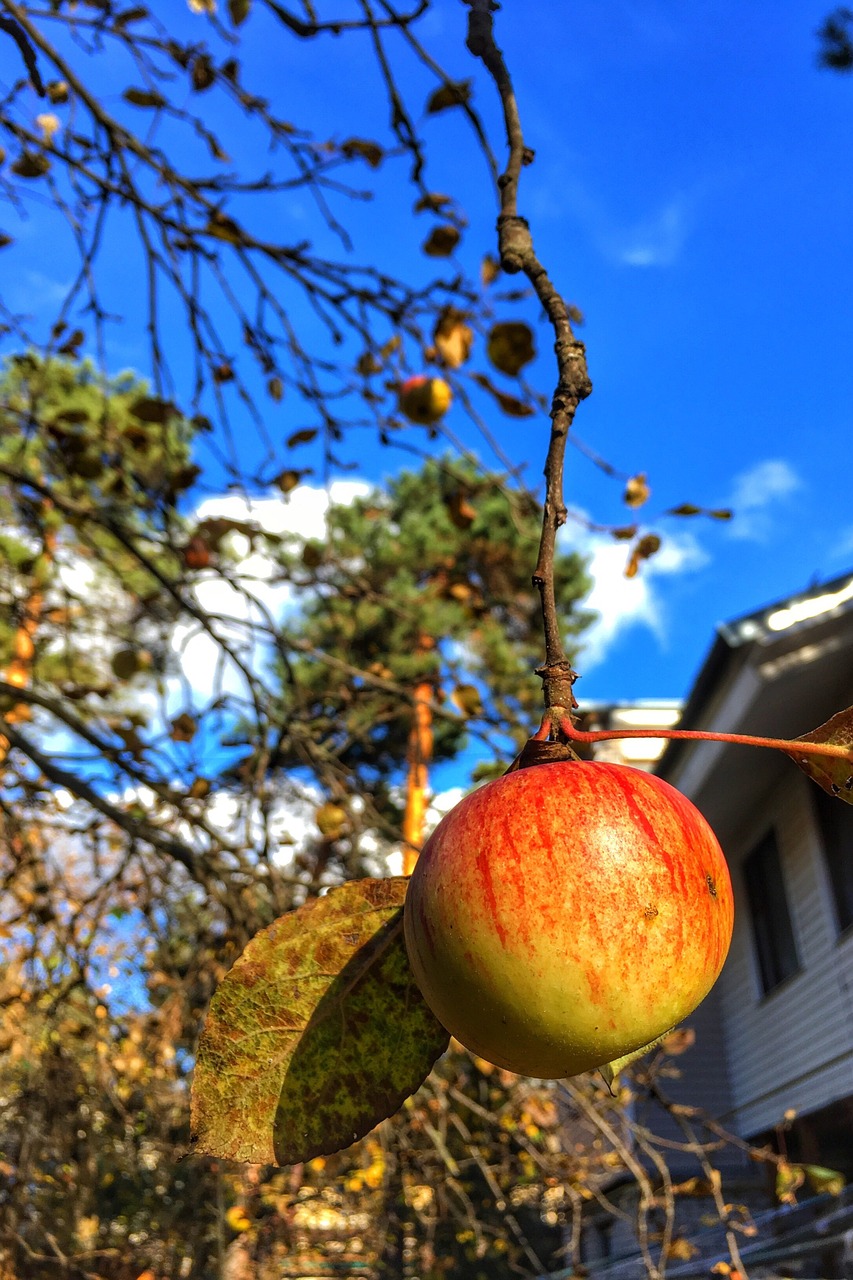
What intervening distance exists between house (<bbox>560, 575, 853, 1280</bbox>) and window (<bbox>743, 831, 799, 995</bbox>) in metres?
0.02

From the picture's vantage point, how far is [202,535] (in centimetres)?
307

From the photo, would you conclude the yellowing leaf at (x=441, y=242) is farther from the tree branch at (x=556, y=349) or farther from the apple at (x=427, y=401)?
the tree branch at (x=556, y=349)

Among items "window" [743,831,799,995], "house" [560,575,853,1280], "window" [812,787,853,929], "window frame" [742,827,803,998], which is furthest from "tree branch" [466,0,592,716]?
"window" [743,831,799,995]

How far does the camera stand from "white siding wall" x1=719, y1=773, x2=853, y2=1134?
768cm

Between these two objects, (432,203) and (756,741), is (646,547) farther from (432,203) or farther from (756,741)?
(756,741)

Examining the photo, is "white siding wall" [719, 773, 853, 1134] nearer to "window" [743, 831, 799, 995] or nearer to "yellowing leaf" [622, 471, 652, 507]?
"window" [743, 831, 799, 995]

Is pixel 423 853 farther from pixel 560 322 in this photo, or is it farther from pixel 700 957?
pixel 560 322

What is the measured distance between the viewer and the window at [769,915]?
9211mm

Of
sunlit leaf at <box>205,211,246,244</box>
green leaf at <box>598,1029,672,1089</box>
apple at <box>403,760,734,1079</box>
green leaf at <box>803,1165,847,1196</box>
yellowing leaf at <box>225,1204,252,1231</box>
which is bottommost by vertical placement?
yellowing leaf at <box>225,1204,252,1231</box>

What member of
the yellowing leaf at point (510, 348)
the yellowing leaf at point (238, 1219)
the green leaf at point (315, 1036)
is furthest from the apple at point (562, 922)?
the yellowing leaf at point (238, 1219)

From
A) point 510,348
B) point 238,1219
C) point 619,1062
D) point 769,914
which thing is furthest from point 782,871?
point 619,1062

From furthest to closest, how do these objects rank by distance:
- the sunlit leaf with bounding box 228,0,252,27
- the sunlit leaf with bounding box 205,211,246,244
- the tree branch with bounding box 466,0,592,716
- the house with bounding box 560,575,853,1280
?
1. the house with bounding box 560,575,853,1280
2. the sunlit leaf with bounding box 228,0,252,27
3. the sunlit leaf with bounding box 205,211,246,244
4. the tree branch with bounding box 466,0,592,716

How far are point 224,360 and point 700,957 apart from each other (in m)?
2.97

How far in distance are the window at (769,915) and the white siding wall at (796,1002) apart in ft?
0.42
